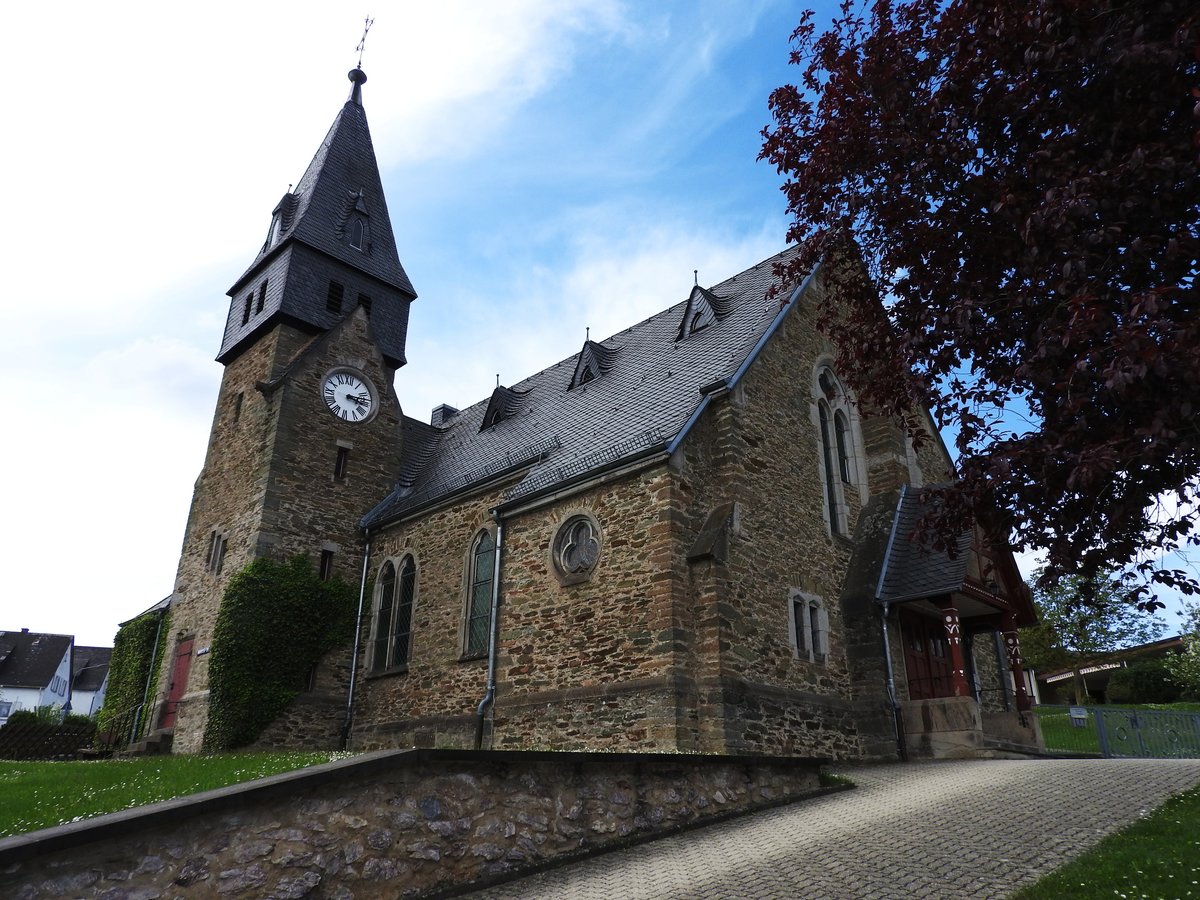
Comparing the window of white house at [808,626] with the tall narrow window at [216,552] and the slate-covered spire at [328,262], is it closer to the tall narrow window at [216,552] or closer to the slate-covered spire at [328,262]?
the tall narrow window at [216,552]

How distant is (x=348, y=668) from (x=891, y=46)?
54.4ft

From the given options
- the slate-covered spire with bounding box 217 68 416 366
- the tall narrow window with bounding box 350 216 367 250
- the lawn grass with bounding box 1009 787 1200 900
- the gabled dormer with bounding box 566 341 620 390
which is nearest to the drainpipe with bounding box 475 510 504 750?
the gabled dormer with bounding box 566 341 620 390

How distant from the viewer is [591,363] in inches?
815

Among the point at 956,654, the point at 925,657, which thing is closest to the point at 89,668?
the point at 925,657

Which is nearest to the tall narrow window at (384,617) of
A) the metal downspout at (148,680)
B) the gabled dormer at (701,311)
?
the metal downspout at (148,680)

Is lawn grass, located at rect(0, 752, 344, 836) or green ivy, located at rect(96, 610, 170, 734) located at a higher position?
green ivy, located at rect(96, 610, 170, 734)

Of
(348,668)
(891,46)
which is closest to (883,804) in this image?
(891,46)

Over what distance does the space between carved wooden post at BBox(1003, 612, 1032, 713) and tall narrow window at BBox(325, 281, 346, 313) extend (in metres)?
18.6

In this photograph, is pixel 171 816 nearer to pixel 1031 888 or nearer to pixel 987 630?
pixel 1031 888

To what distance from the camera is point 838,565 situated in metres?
16.1

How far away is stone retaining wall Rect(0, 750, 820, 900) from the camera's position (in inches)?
204

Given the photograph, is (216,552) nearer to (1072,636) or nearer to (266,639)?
(266,639)

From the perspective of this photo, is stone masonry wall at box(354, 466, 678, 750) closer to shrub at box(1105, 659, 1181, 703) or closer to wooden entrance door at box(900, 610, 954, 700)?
wooden entrance door at box(900, 610, 954, 700)

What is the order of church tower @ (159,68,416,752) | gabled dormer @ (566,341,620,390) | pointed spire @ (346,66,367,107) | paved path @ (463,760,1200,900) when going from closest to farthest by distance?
1. paved path @ (463,760,1200,900)
2. church tower @ (159,68,416,752)
3. gabled dormer @ (566,341,620,390)
4. pointed spire @ (346,66,367,107)
